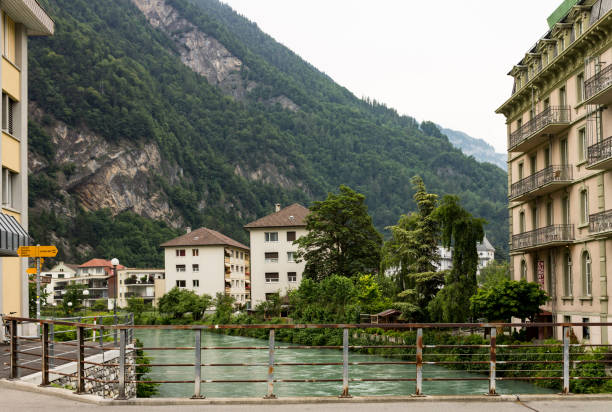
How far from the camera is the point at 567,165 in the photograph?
37.8 metres

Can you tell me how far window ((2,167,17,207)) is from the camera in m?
25.6

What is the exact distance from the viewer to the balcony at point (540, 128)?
3769cm

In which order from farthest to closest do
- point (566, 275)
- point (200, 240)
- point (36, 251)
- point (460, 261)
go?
point (200, 240) < point (460, 261) < point (566, 275) < point (36, 251)

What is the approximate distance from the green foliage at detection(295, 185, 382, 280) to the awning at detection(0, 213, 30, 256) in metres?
54.9

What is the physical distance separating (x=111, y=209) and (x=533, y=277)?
451 ft

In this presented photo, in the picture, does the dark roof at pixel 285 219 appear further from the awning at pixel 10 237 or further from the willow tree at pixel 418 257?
the awning at pixel 10 237

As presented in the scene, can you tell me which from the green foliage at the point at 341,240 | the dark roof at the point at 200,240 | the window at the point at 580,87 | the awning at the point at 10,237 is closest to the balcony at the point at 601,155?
the window at the point at 580,87

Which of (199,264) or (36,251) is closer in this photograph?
(36,251)

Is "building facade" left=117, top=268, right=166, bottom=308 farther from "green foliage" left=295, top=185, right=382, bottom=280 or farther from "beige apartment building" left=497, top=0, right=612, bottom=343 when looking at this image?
"beige apartment building" left=497, top=0, right=612, bottom=343

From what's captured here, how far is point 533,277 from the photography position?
4281 cm

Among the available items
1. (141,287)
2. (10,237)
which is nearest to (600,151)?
(10,237)

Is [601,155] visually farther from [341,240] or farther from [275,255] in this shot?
[275,255]

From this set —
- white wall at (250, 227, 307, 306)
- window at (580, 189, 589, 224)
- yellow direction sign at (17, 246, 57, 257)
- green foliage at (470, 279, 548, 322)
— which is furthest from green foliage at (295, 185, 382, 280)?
yellow direction sign at (17, 246, 57, 257)

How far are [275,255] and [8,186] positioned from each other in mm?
67748
